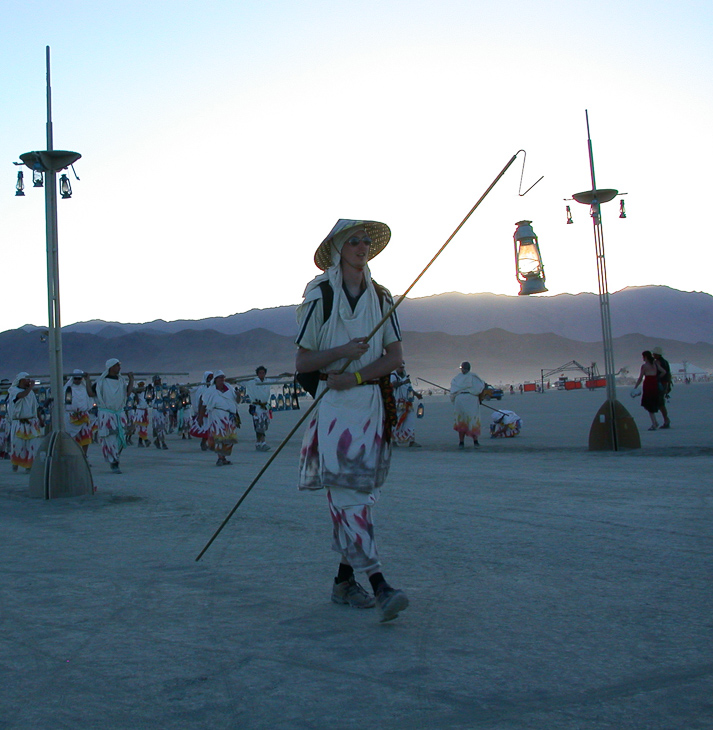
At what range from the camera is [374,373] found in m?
4.26

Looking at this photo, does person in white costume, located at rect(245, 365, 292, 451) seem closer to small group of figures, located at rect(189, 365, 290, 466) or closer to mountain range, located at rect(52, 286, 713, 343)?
small group of figures, located at rect(189, 365, 290, 466)

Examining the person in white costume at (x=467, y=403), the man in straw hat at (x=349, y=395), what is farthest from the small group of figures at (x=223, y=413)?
the man in straw hat at (x=349, y=395)

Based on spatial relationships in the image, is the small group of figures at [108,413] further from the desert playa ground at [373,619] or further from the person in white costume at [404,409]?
the desert playa ground at [373,619]

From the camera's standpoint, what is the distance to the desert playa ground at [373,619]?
113 inches

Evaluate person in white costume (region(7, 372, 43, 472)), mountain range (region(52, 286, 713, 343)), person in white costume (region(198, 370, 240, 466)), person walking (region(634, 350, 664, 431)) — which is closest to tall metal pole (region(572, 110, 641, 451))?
person walking (region(634, 350, 664, 431))

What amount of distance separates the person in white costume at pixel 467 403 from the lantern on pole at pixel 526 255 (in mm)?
6679

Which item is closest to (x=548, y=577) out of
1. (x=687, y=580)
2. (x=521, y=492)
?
(x=687, y=580)

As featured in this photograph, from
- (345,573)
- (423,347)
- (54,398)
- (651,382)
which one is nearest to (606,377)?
(651,382)

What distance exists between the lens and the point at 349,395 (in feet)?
14.0

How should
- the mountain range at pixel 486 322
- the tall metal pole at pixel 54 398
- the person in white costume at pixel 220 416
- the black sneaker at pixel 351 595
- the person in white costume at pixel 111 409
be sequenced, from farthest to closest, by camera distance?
the mountain range at pixel 486 322, the person in white costume at pixel 220 416, the person in white costume at pixel 111 409, the tall metal pole at pixel 54 398, the black sneaker at pixel 351 595

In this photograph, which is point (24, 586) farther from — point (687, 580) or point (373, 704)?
point (687, 580)

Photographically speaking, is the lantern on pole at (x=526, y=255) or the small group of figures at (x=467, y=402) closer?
the lantern on pole at (x=526, y=255)

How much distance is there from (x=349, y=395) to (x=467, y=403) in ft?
40.2

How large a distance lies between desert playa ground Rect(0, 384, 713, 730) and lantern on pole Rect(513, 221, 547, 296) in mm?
Answer: 2388
